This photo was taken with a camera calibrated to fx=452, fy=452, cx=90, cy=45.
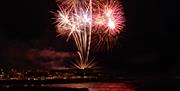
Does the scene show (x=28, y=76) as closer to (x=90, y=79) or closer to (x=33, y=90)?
(x=90, y=79)

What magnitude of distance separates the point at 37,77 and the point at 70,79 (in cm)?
1839

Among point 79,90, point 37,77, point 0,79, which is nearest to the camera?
point 79,90

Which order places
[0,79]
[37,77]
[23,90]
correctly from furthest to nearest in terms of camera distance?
[37,77] → [0,79] → [23,90]

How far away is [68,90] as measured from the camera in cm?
6819

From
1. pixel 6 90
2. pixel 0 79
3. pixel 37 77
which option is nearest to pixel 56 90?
pixel 6 90

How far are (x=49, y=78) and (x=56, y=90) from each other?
118013mm

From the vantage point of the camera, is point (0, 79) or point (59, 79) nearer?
point (0, 79)

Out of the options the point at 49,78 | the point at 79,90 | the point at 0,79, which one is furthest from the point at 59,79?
the point at 79,90

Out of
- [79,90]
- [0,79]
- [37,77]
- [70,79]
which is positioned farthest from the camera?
[70,79]

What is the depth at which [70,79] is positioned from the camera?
194 m

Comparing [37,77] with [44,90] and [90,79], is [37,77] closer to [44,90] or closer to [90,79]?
[90,79]

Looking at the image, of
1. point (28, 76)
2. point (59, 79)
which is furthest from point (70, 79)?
point (28, 76)

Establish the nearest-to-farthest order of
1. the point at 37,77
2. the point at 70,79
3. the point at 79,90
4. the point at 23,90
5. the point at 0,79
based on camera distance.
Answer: the point at 23,90, the point at 79,90, the point at 0,79, the point at 37,77, the point at 70,79

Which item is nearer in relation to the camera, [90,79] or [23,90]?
[23,90]
